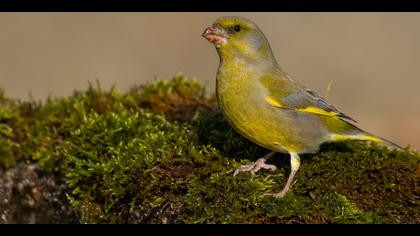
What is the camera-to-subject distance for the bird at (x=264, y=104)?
5.61 meters

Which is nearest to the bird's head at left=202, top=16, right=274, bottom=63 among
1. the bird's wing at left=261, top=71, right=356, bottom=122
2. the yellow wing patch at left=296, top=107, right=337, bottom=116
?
the bird's wing at left=261, top=71, right=356, bottom=122

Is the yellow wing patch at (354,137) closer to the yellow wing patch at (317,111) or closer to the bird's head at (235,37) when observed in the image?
the yellow wing patch at (317,111)

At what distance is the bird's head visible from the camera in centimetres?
571

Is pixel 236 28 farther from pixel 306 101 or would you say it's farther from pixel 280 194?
pixel 280 194

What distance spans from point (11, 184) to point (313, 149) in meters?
2.84

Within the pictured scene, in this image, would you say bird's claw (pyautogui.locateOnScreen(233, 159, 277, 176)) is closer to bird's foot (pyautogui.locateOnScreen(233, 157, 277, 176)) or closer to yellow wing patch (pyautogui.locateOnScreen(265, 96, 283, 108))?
bird's foot (pyautogui.locateOnScreen(233, 157, 277, 176))

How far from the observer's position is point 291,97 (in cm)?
580

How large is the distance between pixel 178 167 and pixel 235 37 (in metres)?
1.18

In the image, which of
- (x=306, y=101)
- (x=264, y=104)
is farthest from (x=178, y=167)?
(x=306, y=101)

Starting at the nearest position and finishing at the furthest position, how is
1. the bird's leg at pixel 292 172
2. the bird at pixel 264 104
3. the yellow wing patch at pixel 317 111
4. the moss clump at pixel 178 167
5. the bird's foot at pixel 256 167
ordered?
1. the moss clump at pixel 178 167
2. the bird's leg at pixel 292 172
3. the bird's foot at pixel 256 167
4. the bird at pixel 264 104
5. the yellow wing patch at pixel 317 111

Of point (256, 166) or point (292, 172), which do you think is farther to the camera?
point (256, 166)

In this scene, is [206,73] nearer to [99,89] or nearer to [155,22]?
[155,22]

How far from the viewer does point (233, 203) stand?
4930 mm

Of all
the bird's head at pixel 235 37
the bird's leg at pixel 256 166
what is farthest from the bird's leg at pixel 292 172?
the bird's head at pixel 235 37
